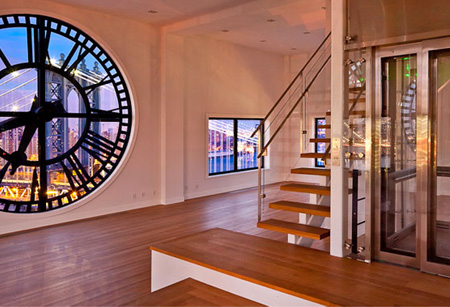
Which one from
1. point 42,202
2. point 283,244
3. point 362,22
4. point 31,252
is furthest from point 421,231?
point 42,202

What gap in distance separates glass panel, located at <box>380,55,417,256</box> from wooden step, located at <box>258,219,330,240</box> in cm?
57

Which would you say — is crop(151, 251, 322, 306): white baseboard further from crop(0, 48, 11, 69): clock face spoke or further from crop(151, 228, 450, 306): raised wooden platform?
crop(0, 48, 11, 69): clock face spoke

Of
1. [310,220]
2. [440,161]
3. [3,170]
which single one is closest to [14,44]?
[3,170]

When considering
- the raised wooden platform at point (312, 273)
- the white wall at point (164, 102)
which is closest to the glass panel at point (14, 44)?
the white wall at point (164, 102)

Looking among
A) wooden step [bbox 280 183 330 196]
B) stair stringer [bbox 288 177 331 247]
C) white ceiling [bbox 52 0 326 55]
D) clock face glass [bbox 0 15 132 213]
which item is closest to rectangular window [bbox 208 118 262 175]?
white ceiling [bbox 52 0 326 55]

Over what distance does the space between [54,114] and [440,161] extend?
5250 mm

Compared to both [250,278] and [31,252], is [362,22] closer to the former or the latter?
[250,278]

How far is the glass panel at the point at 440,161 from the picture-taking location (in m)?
3.39

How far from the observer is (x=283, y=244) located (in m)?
4.20

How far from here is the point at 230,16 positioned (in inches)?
270

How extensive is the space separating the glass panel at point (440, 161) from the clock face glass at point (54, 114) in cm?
515

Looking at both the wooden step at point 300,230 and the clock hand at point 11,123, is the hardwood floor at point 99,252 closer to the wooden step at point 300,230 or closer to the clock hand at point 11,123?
the wooden step at point 300,230

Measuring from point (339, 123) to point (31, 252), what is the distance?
3.72 meters

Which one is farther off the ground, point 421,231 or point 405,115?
point 405,115
